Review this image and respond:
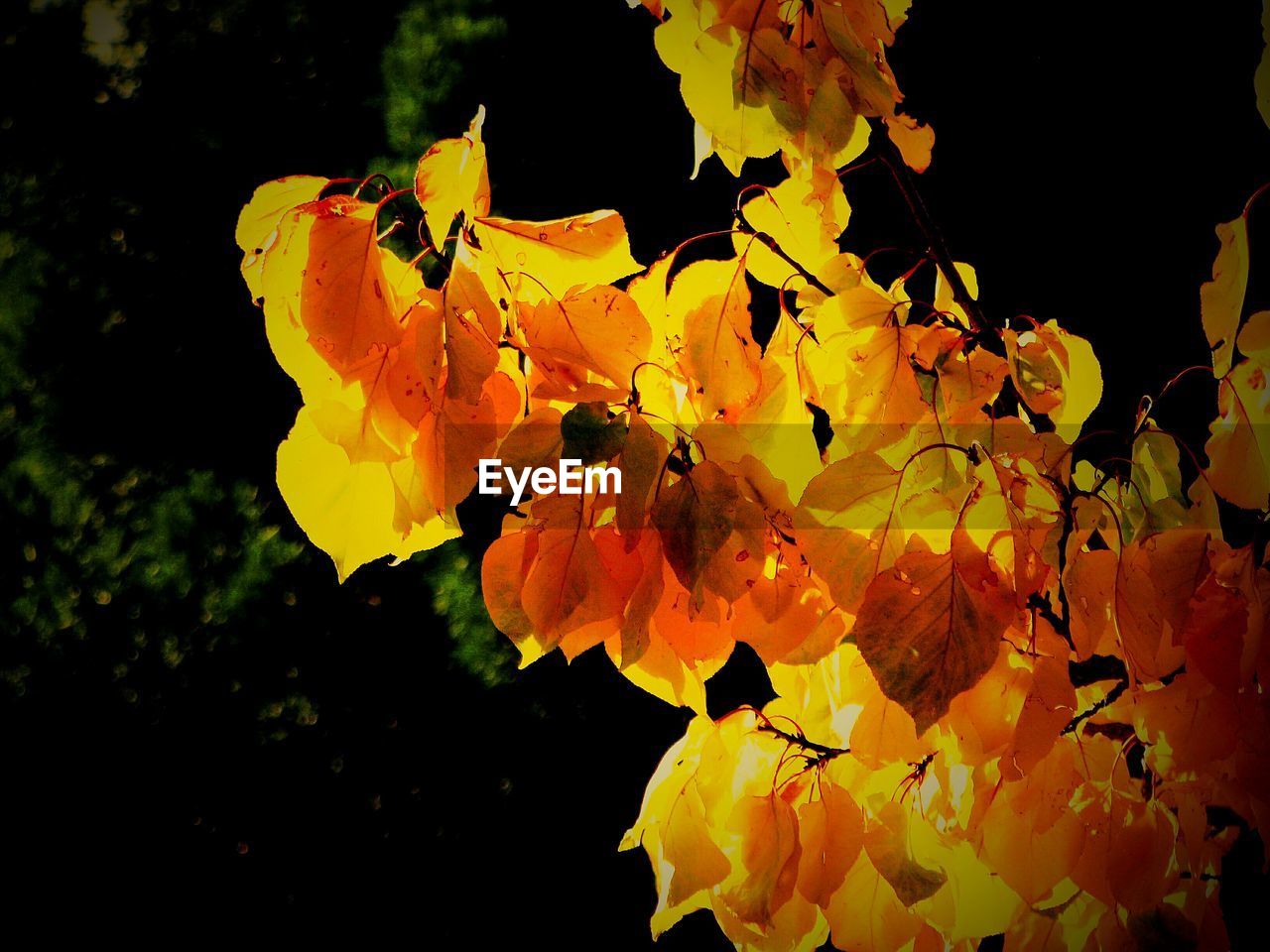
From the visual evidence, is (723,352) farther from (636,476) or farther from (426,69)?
(426,69)

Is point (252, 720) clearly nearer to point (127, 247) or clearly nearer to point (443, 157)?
point (127, 247)

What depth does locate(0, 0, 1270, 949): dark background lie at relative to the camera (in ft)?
3.23

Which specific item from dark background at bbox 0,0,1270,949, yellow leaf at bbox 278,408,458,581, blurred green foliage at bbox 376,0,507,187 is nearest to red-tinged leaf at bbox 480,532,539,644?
yellow leaf at bbox 278,408,458,581

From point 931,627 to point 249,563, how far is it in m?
0.94

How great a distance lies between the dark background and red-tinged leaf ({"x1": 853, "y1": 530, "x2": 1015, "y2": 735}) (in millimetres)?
673

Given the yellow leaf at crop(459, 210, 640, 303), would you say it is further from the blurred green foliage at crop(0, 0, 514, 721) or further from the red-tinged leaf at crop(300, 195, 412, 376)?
the blurred green foliage at crop(0, 0, 514, 721)

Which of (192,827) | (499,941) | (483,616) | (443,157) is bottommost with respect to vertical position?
(499,941)

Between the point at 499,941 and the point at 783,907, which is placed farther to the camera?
the point at 499,941

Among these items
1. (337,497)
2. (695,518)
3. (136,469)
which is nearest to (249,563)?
(136,469)

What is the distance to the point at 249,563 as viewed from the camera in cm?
105

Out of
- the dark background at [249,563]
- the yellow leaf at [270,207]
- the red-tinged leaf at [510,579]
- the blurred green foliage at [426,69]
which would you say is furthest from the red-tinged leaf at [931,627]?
the blurred green foliage at [426,69]

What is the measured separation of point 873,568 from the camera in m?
0.36

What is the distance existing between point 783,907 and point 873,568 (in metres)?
0.22

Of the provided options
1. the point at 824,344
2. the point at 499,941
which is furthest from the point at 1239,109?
the point at 499,941
